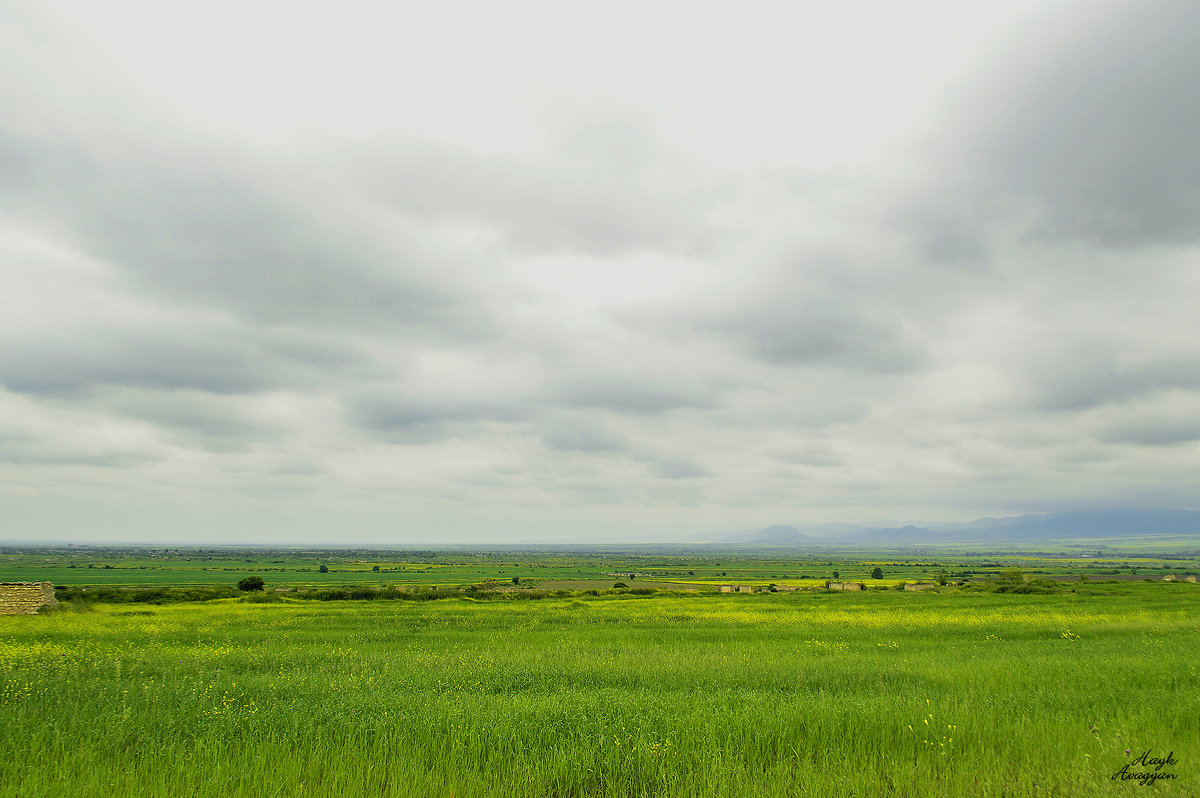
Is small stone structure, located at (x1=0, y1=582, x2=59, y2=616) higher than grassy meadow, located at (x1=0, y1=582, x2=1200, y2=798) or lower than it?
lower

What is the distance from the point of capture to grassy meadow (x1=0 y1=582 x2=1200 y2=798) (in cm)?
755

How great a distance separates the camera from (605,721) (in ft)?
32.8

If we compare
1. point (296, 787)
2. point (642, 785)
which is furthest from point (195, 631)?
point (642, 785)

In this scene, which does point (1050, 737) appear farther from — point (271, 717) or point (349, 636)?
point (349, 636)

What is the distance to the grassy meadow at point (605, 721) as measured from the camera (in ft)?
24.8

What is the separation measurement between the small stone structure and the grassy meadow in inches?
1381

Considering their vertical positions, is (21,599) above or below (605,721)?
below

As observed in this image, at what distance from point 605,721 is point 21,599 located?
176ft

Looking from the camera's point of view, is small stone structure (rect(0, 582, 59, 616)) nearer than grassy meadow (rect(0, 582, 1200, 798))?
No

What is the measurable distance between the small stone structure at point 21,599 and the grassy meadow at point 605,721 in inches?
1381

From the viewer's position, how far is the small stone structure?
133 ft

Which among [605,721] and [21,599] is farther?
[21,599]

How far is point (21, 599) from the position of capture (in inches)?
1623

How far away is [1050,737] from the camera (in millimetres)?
9219
